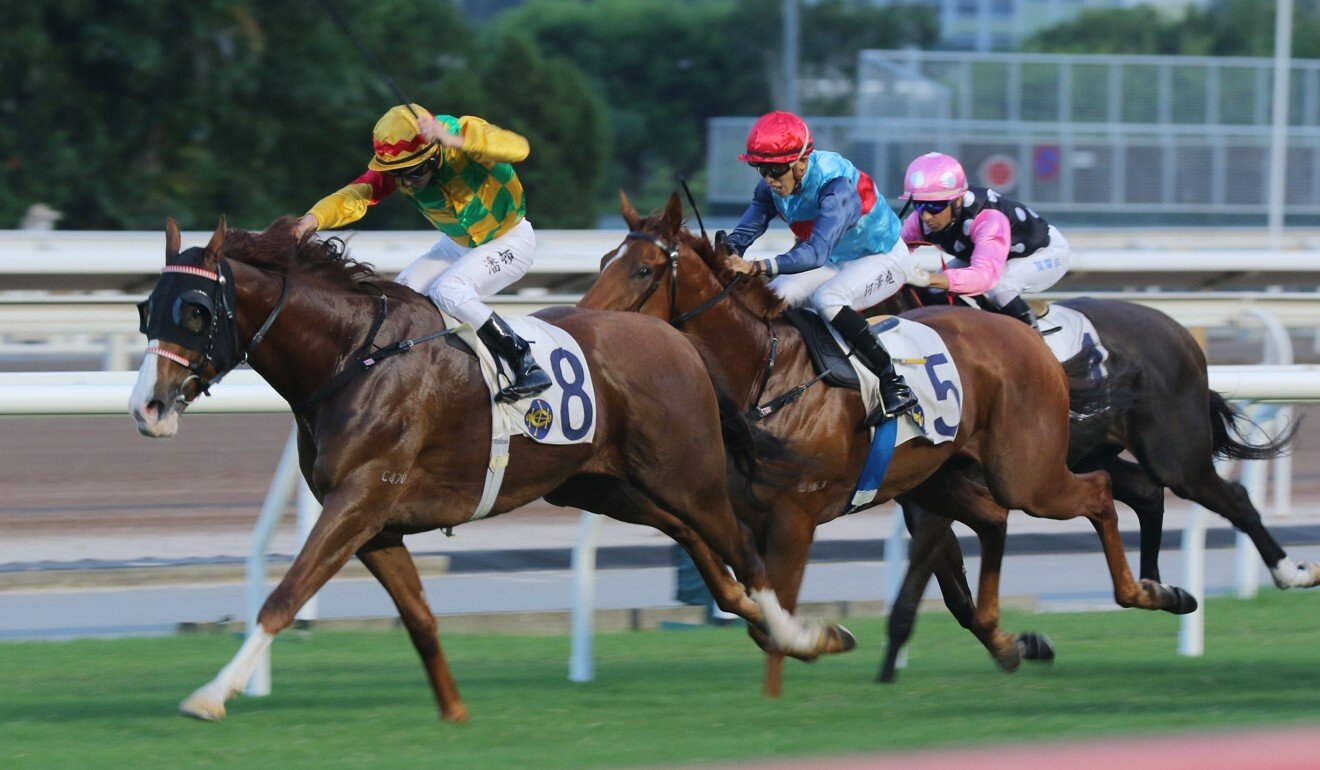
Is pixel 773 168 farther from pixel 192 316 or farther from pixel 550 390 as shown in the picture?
pixel 192 316

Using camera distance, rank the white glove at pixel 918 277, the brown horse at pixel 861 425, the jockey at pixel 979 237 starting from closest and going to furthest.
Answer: the brown horse at pixel 861 425 < the white glove at pixel 918 277 < the jockey at pixel 979 237

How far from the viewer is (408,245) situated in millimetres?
13102

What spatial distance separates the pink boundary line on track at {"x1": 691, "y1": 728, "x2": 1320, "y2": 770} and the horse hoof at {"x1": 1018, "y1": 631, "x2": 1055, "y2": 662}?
4.15m

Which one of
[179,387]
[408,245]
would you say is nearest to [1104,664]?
[179,387]

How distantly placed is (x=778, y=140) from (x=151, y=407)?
216 cm

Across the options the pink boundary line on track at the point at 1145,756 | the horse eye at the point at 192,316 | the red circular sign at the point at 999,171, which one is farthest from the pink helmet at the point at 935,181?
the red circular sign at the point at 999,171

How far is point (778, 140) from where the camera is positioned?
5918mm

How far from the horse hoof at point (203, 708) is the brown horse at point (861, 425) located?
1698mm

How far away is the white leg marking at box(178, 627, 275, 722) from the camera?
4395 millimetres

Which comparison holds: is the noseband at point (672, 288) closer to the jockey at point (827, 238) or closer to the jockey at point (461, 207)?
the jockey at point (827, 238)

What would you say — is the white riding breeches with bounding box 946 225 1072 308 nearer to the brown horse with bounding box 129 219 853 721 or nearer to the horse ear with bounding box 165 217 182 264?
the brown horse with bounding box 129 219 853 721

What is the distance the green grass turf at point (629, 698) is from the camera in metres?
4.55

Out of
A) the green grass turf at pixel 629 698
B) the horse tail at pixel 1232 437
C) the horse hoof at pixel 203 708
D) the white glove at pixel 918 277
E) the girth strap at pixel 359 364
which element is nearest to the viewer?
the horse hoof at pixel 203 708

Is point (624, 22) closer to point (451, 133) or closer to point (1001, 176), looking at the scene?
point (1001, 176)
